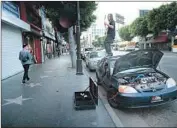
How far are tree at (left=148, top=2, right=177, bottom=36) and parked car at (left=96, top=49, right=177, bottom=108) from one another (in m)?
36.8

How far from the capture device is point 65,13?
238 inches

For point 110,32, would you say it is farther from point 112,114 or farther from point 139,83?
point 112,114

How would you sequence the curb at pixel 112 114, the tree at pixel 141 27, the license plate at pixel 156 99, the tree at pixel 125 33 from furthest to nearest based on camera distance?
the tree at pixel 125 33
the tree at pixel 141 27
the license plate at pixel 156 99
the curb at pixel 112 114

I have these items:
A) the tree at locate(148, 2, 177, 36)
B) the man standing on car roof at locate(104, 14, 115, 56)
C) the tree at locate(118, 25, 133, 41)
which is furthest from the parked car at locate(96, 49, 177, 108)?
the tree at locate(118, 25, 133, 41)

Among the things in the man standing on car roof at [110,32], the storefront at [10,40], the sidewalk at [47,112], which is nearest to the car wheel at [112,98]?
the sidewalk at [47,112]

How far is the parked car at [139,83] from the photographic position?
652 cm

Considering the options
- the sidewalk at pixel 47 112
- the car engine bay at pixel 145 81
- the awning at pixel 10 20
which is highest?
the awning at pixel 10 20

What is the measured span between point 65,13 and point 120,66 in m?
2.64

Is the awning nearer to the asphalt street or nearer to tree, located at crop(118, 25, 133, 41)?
the asphalt street

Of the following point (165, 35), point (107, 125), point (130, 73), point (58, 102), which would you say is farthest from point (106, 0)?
point (165, 35)

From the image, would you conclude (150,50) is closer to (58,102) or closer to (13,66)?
(58,102)

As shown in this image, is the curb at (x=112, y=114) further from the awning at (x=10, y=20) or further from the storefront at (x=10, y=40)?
the storefront at (x=10, y=40)

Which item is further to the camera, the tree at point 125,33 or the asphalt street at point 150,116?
the tree at point 125,33

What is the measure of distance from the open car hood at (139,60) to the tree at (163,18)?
36.7 metres
